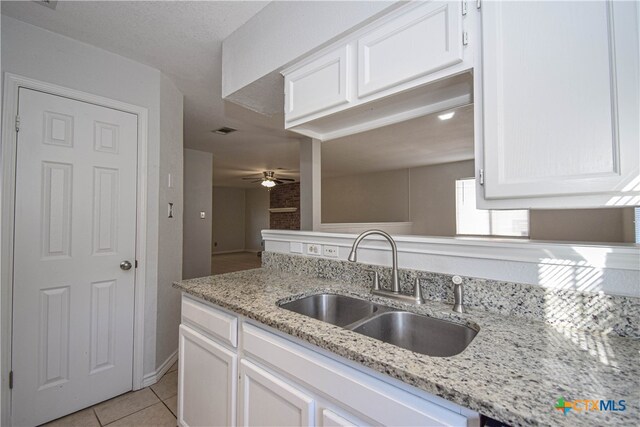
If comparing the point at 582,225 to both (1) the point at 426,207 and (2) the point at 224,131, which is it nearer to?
(1) the point at 426,207

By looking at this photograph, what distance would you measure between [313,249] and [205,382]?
881 mm

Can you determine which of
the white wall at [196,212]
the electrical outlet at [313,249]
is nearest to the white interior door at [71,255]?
the electrical outlet at [313,249]

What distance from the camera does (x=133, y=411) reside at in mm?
1875

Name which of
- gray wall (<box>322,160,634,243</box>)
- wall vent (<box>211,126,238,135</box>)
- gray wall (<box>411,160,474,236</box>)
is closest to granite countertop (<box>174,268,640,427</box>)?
wall vent (<box>211,126,238,135</box>)

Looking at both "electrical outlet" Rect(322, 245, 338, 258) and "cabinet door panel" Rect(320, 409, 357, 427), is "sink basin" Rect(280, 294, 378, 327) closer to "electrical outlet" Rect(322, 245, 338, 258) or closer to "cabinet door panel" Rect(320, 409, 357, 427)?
"electrical outlet" Rect(322, 245, 338, 258)

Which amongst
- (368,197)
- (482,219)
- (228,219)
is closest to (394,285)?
(482,219)

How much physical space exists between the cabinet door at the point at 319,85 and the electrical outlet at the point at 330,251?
76cm

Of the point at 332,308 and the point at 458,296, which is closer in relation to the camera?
the point at 458,296

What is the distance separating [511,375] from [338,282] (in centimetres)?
99

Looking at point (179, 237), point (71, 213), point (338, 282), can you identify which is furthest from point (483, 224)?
point (71, 213)

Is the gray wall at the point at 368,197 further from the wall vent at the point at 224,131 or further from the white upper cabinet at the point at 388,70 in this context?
the white upper cabinet at the point at 388,70

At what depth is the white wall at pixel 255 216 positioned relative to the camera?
1018cm

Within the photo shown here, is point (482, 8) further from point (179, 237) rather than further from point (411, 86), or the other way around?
point (179, 237)

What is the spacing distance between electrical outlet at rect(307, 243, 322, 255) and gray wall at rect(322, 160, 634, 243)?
4.28 m
